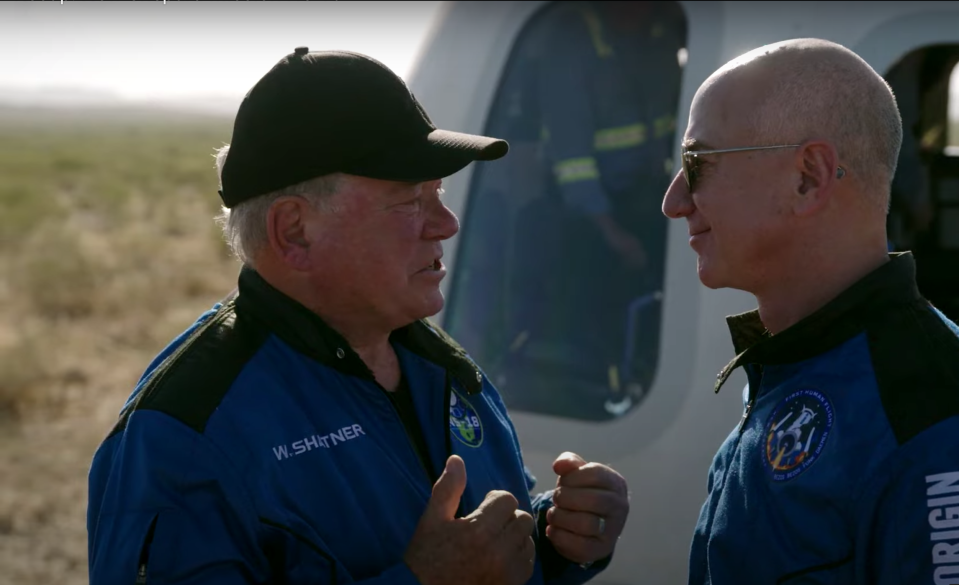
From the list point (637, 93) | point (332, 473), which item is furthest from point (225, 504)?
point (637, 93)

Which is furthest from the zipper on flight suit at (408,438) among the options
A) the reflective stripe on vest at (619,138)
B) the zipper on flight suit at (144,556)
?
the reflective stripe on vest at (619,138)

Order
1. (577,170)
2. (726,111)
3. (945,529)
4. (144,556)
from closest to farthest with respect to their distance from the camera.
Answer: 1. (945,529)
2. (144,556)
3. (726,111)
4. (577,170)

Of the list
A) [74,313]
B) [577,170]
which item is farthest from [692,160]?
[74,313]

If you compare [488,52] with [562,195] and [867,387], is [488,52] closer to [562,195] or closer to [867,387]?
[562,195]

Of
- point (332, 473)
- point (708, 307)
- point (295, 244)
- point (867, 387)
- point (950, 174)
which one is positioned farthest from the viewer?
point (950, 174)

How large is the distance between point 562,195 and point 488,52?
493 mm

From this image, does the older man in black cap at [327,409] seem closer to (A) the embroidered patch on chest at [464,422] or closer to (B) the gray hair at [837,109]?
(A) the embroidered patch on chest at [464,422]

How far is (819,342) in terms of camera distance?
1.86 meters

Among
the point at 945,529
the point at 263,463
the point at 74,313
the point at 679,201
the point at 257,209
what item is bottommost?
the point at 74,313

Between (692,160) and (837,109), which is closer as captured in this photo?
(837,109)

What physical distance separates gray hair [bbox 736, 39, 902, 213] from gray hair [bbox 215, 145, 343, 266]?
0.76 meters

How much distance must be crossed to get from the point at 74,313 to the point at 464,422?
14.7m

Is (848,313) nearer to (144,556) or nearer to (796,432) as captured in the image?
(796,432)

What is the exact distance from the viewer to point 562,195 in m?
3.52
